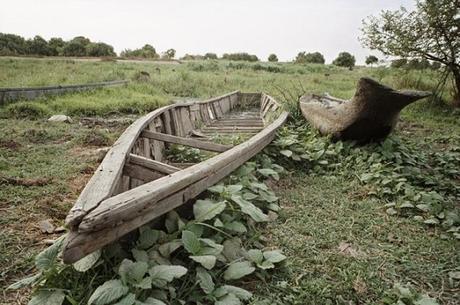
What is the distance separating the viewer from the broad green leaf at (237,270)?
157cm

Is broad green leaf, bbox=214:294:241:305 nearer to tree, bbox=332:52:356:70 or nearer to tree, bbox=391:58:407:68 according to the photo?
tree, bbox=391:58:407:68

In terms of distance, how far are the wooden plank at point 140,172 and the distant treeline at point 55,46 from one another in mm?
40431

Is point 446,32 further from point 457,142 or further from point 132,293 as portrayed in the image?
point 132,293

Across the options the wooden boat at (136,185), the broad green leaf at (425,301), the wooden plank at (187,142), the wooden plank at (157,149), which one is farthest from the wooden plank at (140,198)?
the wooden plank at (157,149)

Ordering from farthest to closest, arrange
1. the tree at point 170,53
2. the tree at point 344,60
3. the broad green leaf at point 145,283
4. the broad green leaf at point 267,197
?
the tree at point 170,53
the tree at point 344,60
the broad green leaf at point 267,197
the broad green leaf at point 145,283

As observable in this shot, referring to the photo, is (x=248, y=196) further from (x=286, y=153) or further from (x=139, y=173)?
(x=286, y=153)

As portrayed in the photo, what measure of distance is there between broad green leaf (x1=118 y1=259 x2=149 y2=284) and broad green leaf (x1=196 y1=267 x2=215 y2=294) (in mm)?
252

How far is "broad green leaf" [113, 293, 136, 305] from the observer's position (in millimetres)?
1190

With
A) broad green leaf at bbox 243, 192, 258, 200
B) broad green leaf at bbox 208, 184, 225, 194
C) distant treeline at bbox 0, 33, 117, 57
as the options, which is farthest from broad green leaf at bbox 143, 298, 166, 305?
distant treeline at bbox 0, 33, 117, 57

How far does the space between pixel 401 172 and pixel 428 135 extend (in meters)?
2.82

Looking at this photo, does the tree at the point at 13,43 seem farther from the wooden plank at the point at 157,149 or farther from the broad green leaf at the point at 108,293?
the broad green leaf at the point at 108,293

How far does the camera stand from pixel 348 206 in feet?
9.18

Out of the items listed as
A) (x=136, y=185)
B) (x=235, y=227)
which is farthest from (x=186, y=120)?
(x=235, y=227)

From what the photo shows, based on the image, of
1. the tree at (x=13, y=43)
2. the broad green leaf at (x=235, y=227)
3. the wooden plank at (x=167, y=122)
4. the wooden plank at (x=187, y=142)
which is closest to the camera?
the broad green leaf at (x=235, y=227)
